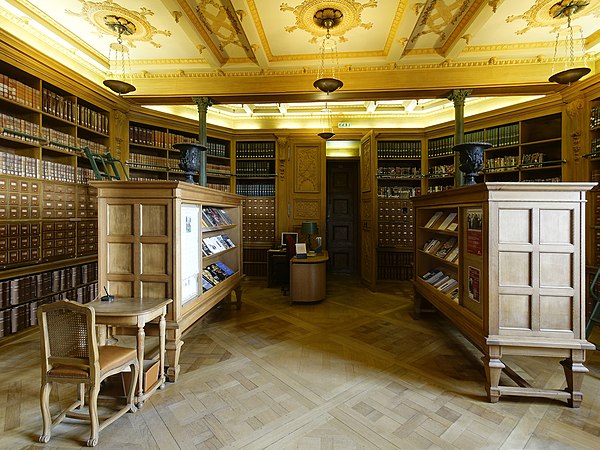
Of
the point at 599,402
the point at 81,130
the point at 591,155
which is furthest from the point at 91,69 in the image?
the point at 591,155

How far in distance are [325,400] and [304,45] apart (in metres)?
4.18

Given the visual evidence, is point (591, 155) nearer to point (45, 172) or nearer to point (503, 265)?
point (503, 265)

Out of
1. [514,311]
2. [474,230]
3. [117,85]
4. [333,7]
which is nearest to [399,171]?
[333,7]

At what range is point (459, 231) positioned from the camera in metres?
2.83

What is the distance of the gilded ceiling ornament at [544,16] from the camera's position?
329 cm

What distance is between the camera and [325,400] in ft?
7.54

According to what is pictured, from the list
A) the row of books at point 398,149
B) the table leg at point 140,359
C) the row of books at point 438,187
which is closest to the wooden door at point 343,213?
the row of books at point 398,149

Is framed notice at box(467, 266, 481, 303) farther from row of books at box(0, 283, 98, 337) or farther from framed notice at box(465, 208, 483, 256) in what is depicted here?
row of books at box(0, 283, 98, 337)

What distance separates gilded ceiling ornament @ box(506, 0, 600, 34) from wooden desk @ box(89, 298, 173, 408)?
15.6 feet

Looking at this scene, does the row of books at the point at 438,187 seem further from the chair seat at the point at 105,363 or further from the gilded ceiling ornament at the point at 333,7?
the chair seat at the point at 105,363

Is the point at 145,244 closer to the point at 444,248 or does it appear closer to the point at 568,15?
the point at 444,248

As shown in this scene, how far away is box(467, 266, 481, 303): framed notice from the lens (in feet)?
8.34

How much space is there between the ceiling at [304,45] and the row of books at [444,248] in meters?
2.29

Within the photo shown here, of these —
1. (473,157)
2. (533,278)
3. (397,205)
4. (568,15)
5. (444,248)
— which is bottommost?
(533,278)
